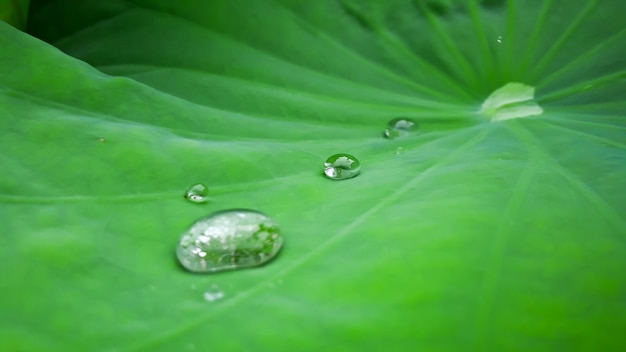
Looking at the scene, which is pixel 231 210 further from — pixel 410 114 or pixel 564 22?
pixel 564 22

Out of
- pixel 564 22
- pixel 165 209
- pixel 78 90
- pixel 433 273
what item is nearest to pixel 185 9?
pixel 78 90

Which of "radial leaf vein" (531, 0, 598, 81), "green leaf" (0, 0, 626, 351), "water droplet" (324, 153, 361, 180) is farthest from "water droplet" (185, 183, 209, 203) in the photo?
"radial leaf vein" (531, 0, 598, 81)

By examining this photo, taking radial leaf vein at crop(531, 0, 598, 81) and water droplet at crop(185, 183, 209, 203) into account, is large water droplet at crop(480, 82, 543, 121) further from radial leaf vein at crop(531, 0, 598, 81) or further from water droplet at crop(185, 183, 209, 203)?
water droplet at crop(185, 183, 209, 203)

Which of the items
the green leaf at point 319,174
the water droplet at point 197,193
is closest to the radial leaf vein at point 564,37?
the green leaf at point 319,174

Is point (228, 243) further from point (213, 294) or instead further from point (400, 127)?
point (400, 127)

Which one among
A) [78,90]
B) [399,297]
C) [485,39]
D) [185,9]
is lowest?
[399,297]

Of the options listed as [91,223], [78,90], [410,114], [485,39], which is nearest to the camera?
[91,223]

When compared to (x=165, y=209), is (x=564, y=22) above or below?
above

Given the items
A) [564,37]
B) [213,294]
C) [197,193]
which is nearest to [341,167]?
[197,193]
